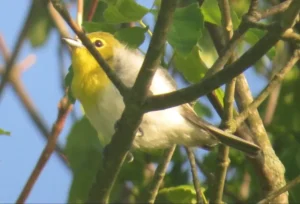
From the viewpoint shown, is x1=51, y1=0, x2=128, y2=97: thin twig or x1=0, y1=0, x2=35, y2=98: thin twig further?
x1=0, y1=0, x2=35, y2=98: thin twig

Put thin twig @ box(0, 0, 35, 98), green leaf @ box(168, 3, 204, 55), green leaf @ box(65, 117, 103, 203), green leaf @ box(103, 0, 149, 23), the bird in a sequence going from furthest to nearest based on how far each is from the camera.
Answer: green leaf @ box(65, 117, 103, 203), the bird, green leaf @ box(103, 0, 149, 23), green leaf @ box(168, 3, 204, 55), thin twig @ box(0, 0, 35, 98)

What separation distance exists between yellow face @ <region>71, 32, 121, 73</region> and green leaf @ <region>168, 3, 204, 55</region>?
72 centimetres

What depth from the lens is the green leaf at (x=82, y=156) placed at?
276 cm

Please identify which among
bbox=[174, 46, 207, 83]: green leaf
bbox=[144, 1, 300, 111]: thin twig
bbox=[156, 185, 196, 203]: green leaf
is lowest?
bbox=[156, 185, 196, 203]: green leaf

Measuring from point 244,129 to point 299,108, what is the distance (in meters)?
0.73

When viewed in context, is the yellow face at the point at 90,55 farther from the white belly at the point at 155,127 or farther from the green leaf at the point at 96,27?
the green leaf at the point at 96,27

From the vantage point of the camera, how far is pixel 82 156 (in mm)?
2777

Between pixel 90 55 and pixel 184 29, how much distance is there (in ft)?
2.89

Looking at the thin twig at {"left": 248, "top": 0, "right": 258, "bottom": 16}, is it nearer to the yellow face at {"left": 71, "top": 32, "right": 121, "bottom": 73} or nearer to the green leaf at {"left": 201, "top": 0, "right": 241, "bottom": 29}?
the green leaf at {"left": 201, "top": 0, "right": 241, "bottom": 29}

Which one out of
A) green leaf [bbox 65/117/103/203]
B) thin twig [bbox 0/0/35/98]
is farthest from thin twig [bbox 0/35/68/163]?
thin twig [bbox 0/0/35/98]

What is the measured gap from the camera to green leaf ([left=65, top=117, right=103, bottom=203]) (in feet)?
9.05

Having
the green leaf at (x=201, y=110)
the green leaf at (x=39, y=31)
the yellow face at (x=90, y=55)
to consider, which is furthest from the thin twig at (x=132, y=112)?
the green leaf at (x=39, y=31)

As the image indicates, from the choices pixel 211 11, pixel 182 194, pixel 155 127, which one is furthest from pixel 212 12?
pixel 182 194

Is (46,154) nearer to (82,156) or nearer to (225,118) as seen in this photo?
(82,156)
